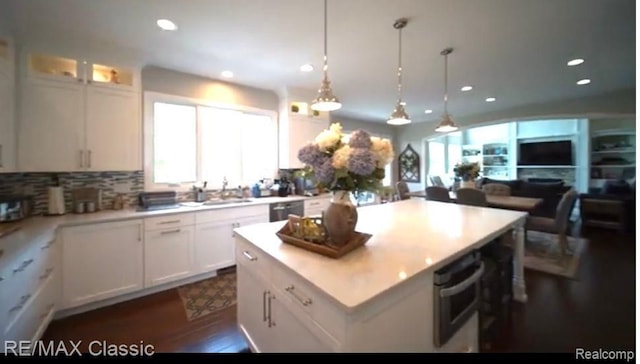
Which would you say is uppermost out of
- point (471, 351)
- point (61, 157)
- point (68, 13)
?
point (68, 13)

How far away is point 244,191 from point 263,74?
1.72 meters

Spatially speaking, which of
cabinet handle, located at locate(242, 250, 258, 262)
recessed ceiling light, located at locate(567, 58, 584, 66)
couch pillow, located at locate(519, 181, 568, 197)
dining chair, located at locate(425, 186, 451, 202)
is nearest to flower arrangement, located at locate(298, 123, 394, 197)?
cabinet handle, located at locate(242, 250, 258, 262)

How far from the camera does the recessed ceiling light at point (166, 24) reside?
91.0 inches

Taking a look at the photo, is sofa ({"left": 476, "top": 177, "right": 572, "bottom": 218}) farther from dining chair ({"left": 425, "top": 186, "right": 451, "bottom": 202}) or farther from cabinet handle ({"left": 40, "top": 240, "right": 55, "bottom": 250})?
cabinet handle ({"left": 40, "top": 240, "right": 55, "bottom": 250})

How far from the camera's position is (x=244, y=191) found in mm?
4105

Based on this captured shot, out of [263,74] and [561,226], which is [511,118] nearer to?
[561,226]

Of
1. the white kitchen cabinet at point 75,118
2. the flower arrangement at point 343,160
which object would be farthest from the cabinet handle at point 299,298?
the white kitchen cabinet at point 75,118

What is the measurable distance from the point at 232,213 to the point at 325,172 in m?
2.29

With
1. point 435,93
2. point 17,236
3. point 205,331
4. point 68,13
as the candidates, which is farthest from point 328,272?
point 435,93

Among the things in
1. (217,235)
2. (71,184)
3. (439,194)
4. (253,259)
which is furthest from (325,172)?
(439,194)

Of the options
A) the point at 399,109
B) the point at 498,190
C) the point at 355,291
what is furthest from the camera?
the point at 498,190

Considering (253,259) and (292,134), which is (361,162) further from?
(292,134)

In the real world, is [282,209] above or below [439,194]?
below

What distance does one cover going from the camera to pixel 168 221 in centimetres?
288
